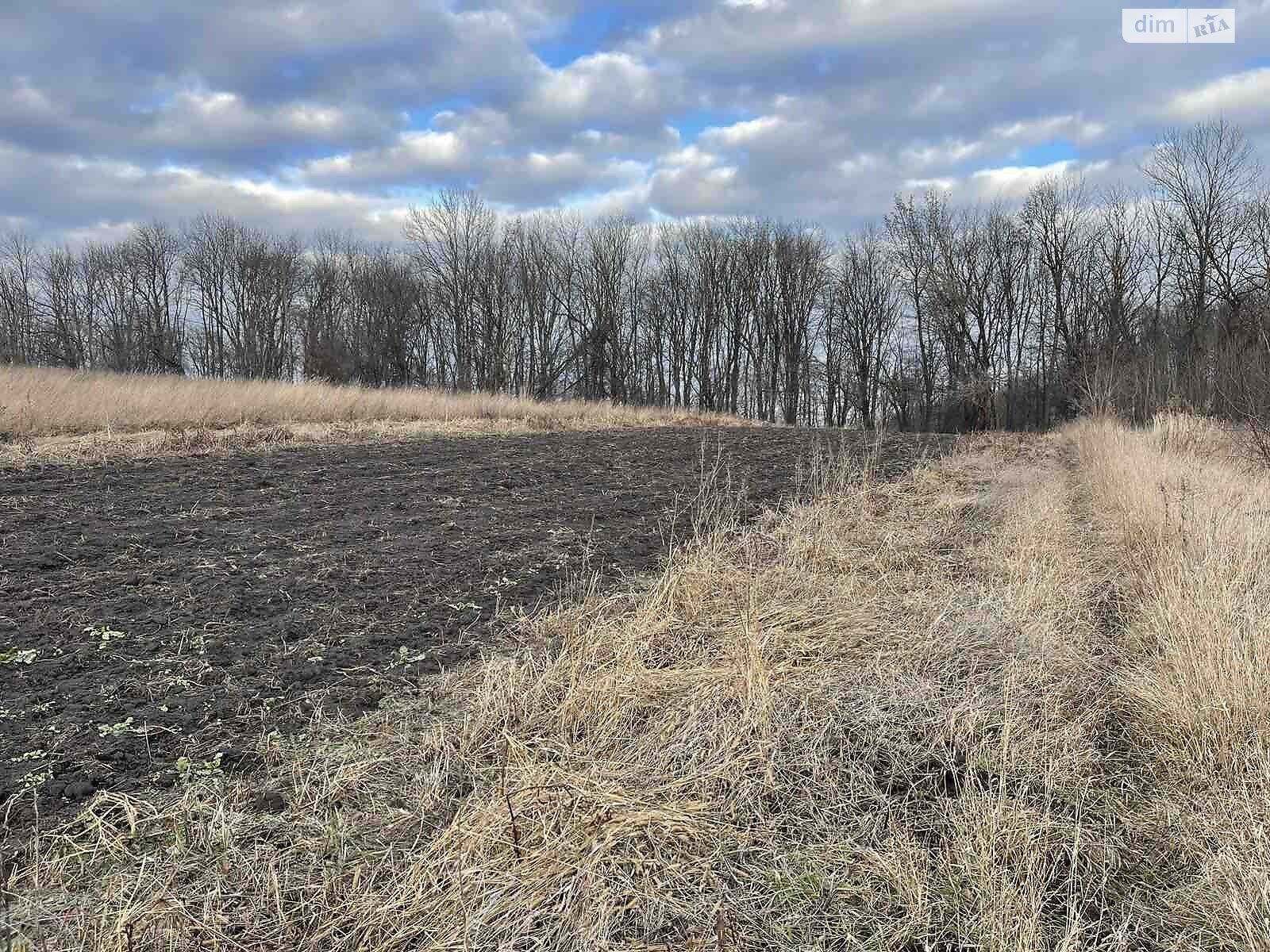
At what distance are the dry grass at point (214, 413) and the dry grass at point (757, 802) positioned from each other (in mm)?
7752

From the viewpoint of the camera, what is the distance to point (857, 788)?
2.39m

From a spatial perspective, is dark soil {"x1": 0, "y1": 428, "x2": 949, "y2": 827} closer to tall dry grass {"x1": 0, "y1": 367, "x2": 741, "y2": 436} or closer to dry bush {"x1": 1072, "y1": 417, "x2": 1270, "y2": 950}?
dry bush {"x1": 1072, "y1": 417, "x2": 1270, "y2": 950}

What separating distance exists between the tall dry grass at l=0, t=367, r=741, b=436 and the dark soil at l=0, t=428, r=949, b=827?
11.2 ft

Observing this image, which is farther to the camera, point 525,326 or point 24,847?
A: point 525,326

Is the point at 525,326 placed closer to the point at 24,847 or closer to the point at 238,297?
the point at 238,297

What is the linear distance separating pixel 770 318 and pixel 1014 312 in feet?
45.3

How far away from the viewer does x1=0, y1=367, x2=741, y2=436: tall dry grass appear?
10.0m

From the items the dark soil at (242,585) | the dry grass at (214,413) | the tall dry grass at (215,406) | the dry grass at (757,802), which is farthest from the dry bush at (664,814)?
the tall dry grass at (215,406)

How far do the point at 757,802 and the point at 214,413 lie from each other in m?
12.4

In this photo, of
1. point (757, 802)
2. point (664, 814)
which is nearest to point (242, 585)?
point (664, 814)

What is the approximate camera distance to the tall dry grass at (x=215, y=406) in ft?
33.0

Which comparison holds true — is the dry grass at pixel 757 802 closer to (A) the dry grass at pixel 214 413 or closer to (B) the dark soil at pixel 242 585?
(B) the dark soil at pixel 242 585

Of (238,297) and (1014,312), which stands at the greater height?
(238,297)

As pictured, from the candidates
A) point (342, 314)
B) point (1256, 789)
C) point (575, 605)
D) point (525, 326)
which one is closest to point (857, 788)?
point (1256, 789)
